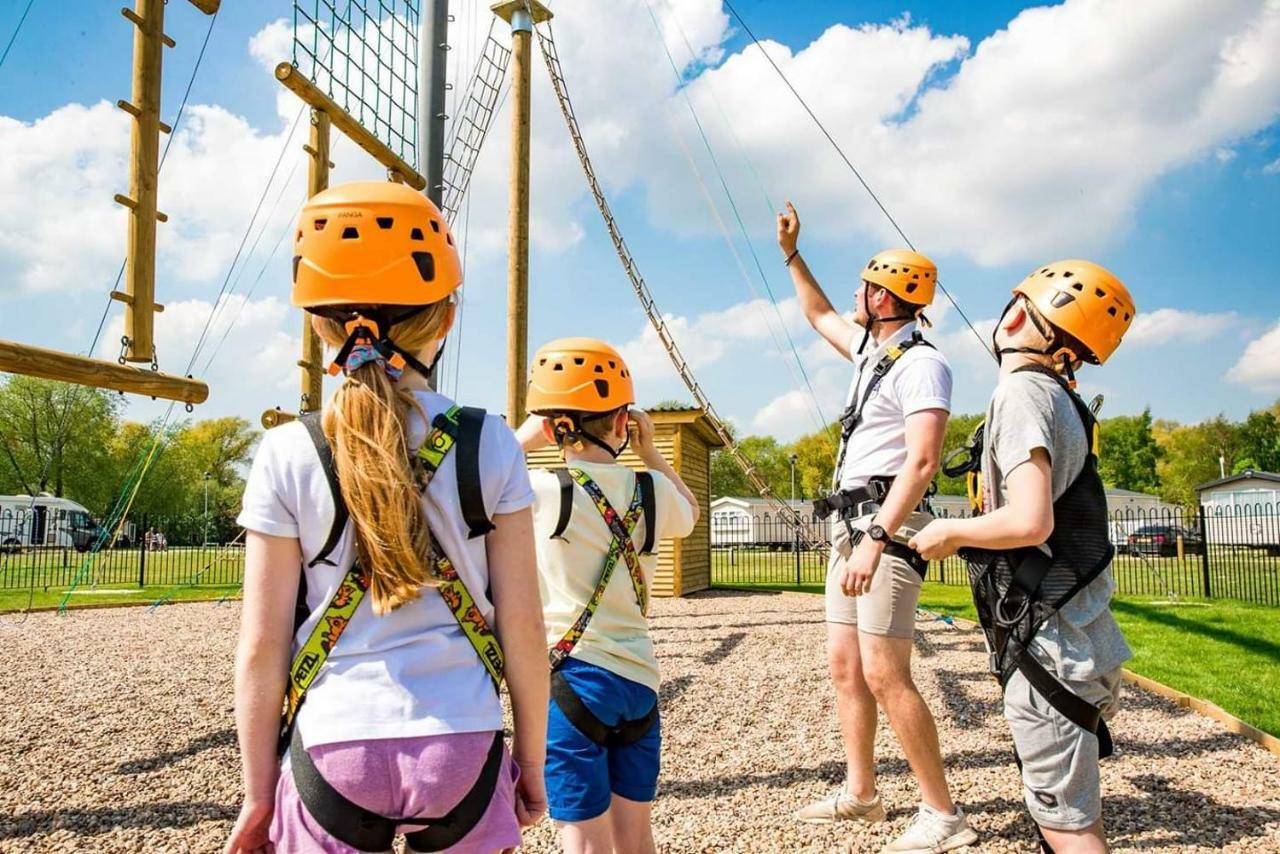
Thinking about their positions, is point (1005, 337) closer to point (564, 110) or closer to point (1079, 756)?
point (1079, 756)

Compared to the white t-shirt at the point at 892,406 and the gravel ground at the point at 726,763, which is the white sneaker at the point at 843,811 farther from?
the white t-shirt at the point at 892,406

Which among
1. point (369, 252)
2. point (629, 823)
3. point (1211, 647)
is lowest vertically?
point (1211, 647)

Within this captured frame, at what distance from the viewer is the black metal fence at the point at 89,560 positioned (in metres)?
22.6

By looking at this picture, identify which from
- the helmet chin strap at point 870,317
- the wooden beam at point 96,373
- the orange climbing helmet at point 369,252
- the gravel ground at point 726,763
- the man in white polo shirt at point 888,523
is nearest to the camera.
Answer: the orange climbing helmet at point 369,252

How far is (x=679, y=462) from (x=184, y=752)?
39.0 ft

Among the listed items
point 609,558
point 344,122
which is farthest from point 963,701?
point 344,122

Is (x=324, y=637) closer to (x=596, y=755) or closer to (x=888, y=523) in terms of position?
(x=596, y=755)

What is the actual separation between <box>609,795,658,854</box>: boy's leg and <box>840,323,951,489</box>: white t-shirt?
1725 mm

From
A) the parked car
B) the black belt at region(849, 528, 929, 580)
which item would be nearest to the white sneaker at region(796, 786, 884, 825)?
the black belt at region(849, 528, 929, 580)

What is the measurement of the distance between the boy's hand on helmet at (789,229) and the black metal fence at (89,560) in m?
11.3

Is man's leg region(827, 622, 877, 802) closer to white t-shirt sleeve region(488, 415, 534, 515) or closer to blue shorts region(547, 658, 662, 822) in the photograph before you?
blue shorts region(547, 658, 662, 822)

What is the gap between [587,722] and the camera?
2.39 meters

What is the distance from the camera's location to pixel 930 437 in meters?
3.40

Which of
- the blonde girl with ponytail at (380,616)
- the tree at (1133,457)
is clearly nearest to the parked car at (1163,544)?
the blonde girl with ponytail at (380,616)
